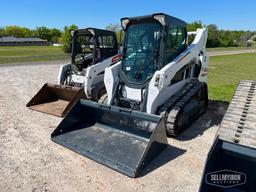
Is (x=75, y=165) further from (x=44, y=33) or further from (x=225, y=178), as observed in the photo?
(x=44, y=33)

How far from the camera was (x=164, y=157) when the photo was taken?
464 centimetres

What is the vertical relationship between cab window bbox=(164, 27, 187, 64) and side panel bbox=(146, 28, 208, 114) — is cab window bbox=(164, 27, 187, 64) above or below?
above

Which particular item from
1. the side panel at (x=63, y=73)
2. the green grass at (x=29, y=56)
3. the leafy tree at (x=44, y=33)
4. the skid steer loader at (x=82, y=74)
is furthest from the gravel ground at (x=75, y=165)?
the leafy tree at (x=44, y=33)

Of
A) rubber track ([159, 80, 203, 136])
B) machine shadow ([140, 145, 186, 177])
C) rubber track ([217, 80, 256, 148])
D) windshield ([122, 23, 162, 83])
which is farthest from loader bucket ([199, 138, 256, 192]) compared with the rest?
windshield ([122, 23, 162, 83])

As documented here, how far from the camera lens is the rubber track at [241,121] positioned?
298 cm

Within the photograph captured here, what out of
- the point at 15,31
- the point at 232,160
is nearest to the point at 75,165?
the point at 232,160

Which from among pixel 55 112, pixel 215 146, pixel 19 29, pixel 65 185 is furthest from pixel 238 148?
pixel 19 29

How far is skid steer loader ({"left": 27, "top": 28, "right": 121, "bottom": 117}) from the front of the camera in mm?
7492

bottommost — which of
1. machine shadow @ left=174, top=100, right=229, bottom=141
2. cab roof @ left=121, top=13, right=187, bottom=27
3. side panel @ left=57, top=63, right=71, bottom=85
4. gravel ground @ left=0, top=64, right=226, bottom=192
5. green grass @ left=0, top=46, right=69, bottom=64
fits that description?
green grass @ left=0, top=46, right=69, bottom=64

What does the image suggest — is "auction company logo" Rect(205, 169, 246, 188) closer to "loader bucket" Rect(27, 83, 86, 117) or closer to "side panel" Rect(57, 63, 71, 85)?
"loader bucket" Rect(27, 83, 86, 117)

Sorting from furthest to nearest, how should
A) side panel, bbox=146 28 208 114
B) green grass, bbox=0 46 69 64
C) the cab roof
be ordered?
green grass, bbox=0 46 69 64
the cab roof
side panel, bbox=146 28 208 114

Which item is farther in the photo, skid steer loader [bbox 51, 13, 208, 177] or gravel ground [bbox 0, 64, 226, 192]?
skid steer loader [bbox 51, 13, 208, 177]

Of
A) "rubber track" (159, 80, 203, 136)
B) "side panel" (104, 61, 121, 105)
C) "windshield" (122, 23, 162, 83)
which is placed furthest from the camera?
"side panel" (104, 61, 121, 105)

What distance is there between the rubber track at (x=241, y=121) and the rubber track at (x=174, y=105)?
3.99 feet
